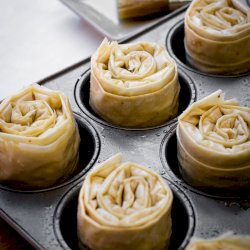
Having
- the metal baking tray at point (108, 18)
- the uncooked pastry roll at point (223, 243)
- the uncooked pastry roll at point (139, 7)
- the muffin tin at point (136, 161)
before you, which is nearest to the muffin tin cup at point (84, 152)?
the muffin tin at point (136, 161)

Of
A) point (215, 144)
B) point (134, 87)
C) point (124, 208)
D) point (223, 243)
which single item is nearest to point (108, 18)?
point (134, 87)

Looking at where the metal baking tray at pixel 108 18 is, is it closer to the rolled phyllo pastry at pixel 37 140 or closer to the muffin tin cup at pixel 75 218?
the rolled phyllo pastry at pixel 37 140

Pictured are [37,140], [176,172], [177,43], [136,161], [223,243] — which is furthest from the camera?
[177,43]

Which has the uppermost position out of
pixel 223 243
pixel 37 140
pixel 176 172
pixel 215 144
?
pixel 37 140

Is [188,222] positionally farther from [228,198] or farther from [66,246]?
[66,246]

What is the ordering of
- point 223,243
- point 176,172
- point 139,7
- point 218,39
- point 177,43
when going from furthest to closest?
point 139,7 < point 177,43 < point 218,39 < point 176,172 < point 223,243

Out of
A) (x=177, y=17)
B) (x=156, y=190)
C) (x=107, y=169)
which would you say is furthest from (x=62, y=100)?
(x=177, y=17)

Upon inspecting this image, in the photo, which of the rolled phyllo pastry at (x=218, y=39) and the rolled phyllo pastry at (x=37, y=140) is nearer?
the rolled phyllo pastry at (x=37, y=140)

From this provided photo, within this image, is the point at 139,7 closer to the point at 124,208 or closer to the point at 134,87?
the point at 134,87

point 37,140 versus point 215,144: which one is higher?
point 37,140
